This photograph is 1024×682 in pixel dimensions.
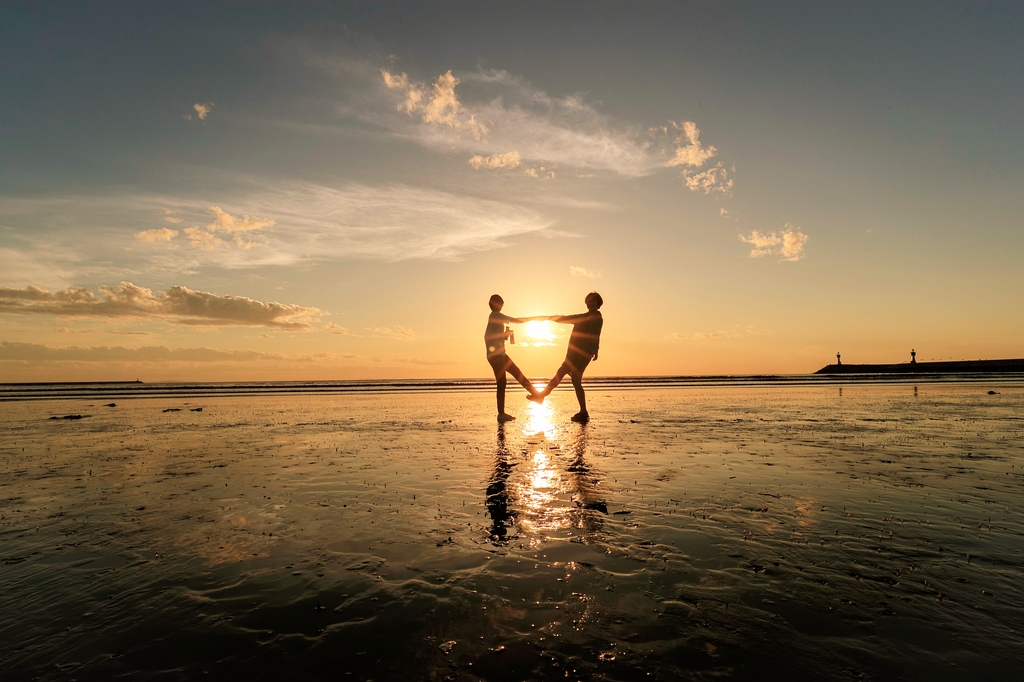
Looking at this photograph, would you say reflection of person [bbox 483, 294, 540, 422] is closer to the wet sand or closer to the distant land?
the wet sand

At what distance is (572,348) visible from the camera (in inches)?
667

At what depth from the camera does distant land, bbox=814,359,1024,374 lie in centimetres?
7088

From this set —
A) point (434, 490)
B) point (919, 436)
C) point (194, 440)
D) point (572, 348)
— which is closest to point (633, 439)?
point (572, 348)

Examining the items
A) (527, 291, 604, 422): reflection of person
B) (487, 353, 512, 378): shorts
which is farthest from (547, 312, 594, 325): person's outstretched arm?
(487, 353, 512, 378): shorts

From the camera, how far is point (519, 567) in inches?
177

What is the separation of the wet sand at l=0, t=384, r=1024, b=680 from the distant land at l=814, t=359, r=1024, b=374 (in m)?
83.9

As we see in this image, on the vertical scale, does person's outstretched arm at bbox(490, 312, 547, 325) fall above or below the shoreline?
above

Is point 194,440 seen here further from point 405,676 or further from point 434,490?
point 405,676

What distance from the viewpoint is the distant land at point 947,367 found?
7088cm

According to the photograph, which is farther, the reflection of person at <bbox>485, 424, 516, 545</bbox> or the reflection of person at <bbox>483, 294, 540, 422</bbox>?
the reflection of person at <bbox>483, 294, 540, 422</bbox>

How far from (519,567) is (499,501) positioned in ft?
7.63

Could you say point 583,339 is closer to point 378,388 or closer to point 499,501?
point 499,501

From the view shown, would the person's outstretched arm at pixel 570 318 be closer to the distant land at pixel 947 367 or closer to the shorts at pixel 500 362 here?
the shorts at pixel 500 362

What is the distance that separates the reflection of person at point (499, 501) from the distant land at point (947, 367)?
281 feet
